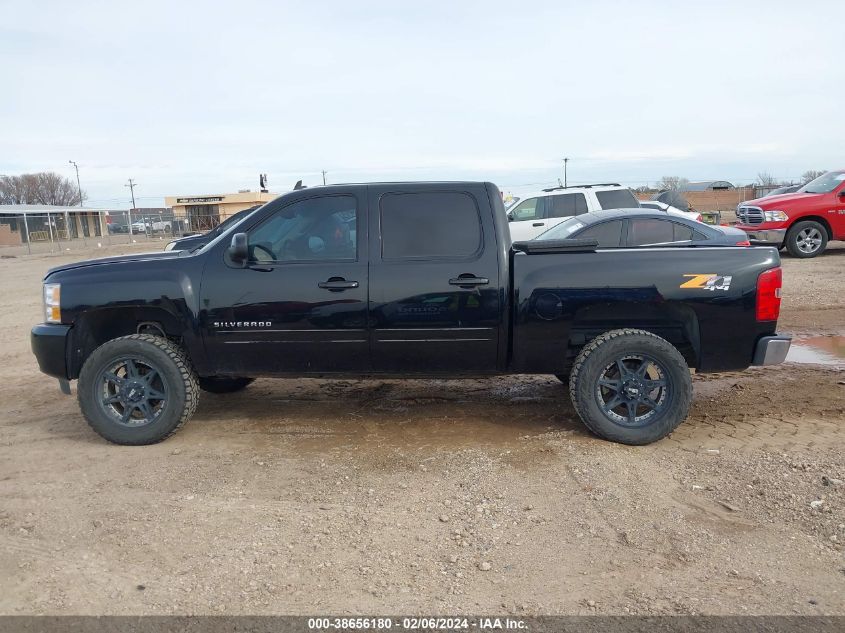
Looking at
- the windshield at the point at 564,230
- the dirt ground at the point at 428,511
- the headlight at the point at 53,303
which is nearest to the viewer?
the dirt ground at the point at 428,511

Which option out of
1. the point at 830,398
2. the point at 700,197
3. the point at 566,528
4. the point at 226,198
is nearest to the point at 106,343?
the point at 566,528

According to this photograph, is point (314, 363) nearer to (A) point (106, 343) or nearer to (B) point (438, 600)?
(A) point (106, 343)

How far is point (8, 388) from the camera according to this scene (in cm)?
705

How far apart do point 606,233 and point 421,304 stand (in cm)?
579

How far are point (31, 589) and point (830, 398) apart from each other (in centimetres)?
607

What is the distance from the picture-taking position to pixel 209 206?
50.5m

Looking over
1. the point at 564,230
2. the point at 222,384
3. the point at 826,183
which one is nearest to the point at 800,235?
the point at 826,183

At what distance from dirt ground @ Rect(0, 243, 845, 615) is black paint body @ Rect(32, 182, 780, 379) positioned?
63 centimetres

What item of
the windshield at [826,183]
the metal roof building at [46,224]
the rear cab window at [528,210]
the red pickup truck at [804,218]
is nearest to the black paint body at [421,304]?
the rear cab window at [528,210]

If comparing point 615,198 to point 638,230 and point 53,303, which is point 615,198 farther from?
point 53,303

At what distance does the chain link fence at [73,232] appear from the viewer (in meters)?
35.3

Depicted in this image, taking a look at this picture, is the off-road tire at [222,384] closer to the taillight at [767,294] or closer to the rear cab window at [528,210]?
the taillight at [767,294]

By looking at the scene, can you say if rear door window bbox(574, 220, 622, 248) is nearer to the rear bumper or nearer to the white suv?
the white suv

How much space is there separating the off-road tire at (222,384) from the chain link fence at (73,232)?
25052mm
